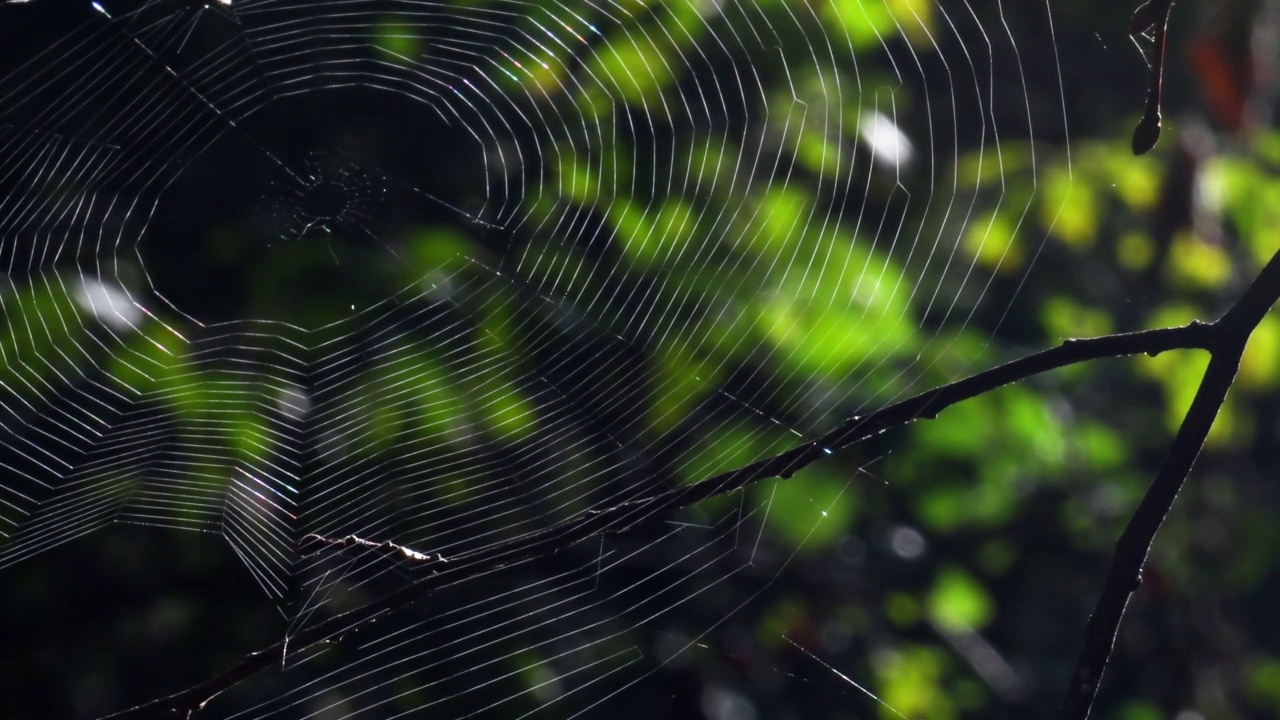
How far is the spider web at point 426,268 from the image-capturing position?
279cm

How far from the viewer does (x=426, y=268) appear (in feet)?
9.75

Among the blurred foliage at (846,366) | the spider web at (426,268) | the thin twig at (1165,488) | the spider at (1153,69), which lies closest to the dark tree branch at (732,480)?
the thin twig at (1165,488)

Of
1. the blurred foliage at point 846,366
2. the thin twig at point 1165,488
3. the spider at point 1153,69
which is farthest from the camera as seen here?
the blurred foliage at point 846,366

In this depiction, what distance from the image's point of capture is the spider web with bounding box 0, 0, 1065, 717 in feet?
9.17

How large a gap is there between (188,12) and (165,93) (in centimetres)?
22

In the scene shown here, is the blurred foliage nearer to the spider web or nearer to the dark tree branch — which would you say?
the spider web

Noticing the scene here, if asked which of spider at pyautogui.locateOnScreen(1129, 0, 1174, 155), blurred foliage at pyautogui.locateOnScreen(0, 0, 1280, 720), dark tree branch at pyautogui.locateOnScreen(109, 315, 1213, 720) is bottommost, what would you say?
blurred foliage at pyautogui.locateOnScreen(0, 0, 1280, 720)

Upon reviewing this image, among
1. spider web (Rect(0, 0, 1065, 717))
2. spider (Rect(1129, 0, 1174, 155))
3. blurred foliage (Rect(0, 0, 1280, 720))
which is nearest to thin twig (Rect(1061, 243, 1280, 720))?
spider (Rect(1129, 0, 1174, 155))

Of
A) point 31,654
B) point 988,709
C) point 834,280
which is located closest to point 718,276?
point 834,280

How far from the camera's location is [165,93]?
2.83 meters

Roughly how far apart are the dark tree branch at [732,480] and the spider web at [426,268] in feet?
5.67

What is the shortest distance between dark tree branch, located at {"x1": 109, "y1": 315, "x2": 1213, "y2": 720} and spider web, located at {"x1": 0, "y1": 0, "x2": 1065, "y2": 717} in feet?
5.67

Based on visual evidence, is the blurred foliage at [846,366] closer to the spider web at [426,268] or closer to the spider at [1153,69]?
the spider web at [426,268]

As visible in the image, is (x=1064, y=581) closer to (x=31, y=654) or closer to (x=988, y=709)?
(x=988, y=709)
